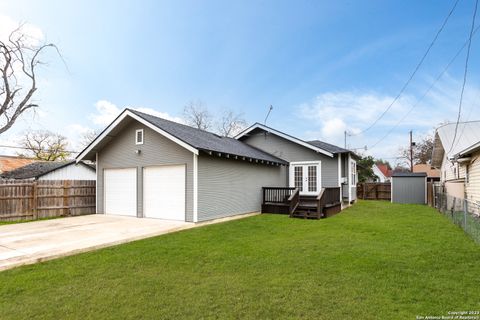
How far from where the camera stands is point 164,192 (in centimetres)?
1019

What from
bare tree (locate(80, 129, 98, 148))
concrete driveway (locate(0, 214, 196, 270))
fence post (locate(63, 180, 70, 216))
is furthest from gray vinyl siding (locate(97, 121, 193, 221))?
bare tree (locate(80, 129, 98, 148))

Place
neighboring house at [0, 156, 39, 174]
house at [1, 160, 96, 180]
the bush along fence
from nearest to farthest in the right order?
1. the bush along fence
2. house at [1, 160, 96, 180]
3. neighboring house at [0, 156, 39, 174]

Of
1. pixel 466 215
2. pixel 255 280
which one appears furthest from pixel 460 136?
pixel 255 280

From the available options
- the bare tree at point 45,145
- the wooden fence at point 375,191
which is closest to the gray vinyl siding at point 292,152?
the wooden fence at point 375,191

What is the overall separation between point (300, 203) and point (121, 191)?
7.54 metres

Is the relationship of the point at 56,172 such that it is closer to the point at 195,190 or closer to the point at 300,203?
the point at 195,190

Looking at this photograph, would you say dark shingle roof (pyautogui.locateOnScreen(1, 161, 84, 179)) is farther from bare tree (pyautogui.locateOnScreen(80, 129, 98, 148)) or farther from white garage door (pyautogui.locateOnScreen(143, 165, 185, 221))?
bare tree (pyautogui.locateOnScreen(80, 129, 98, 148))

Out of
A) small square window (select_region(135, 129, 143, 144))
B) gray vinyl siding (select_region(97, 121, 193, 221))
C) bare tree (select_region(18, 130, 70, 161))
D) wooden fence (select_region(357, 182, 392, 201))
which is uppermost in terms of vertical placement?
bare tree (select_region(18, 130, 70, 161))

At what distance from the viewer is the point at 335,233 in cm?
746

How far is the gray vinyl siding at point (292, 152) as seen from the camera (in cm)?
1334

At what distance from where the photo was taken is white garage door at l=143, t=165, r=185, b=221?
9773mm

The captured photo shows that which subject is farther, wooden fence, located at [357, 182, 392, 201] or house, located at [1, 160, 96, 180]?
wooden fence, located at [357, 182, 392, 201]

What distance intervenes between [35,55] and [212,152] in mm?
15350

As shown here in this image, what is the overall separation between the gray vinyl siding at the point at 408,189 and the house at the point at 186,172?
624 cm
